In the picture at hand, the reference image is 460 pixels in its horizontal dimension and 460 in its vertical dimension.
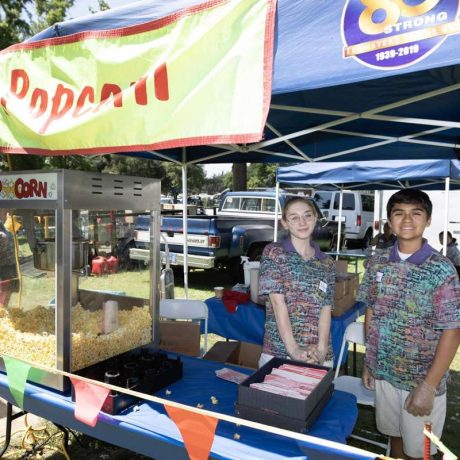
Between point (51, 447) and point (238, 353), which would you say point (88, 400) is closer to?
point (51, 447)

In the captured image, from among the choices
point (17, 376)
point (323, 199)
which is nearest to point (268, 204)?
point (323, 199)

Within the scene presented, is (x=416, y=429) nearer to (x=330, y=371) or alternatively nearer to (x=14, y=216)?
(x=330, y=371)

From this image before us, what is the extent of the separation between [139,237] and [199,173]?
127ft

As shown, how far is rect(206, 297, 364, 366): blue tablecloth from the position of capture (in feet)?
11.6

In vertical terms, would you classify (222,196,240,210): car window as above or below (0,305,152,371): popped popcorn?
above

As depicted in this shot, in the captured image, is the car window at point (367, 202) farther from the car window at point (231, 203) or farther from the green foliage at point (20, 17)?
the green foliage at point (20, 17)

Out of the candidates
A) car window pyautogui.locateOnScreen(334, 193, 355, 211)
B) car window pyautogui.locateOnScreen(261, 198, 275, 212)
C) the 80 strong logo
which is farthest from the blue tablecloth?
car window pyautogui.locateOnScreen(334, 193, 355, 211)

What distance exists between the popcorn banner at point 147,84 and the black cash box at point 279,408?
0.95m

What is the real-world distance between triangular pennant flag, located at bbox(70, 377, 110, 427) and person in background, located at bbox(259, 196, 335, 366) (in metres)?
0.92

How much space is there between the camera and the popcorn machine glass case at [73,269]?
183 cm

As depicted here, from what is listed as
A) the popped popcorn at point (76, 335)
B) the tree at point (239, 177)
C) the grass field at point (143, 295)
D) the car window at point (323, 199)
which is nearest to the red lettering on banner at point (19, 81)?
the grass field at point (143, 295)

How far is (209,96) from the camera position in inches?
59.2

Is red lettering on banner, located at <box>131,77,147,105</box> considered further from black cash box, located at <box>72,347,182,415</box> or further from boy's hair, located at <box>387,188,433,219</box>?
boy's hair, located at <box>387,188,433,219</box>

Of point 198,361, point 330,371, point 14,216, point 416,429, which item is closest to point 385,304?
point 330,371
